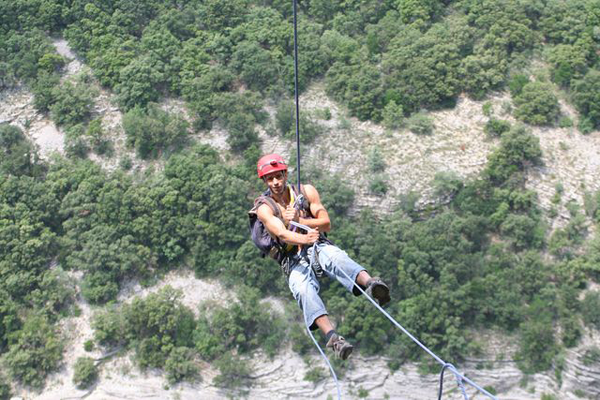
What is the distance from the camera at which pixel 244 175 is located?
41875 millimetres

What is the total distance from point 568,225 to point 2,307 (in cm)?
3070

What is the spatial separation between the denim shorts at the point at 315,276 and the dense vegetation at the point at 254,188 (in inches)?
1128

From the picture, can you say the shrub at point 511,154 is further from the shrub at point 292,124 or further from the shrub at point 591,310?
the shrub at point 292,124

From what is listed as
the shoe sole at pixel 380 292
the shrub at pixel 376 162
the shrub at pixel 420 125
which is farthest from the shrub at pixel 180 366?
the shoe sole at pixel 380 292

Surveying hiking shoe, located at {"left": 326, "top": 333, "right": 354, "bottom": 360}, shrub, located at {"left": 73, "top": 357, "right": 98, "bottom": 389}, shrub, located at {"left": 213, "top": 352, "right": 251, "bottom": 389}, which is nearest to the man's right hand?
hiking shoe, located at {"left": 326, "top": 333, "right": 354, "bottom": 360}

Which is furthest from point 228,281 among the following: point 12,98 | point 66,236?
point 12,98

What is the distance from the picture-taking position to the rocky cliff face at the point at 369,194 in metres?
37.3

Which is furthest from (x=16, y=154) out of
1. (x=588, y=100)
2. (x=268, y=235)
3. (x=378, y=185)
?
(x=268, y=235)

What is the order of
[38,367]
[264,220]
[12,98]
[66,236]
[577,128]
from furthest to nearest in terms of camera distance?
[12,98]
[577,128]
[66,236]
[38,367]
[264,220]

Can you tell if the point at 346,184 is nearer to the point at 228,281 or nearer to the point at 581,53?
the point at 228,281

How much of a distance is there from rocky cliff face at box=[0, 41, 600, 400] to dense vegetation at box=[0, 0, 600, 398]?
0.73 meters

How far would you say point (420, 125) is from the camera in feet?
143

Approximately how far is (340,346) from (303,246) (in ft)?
5.40

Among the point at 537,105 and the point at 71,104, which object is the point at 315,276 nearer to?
the point at 537,105
